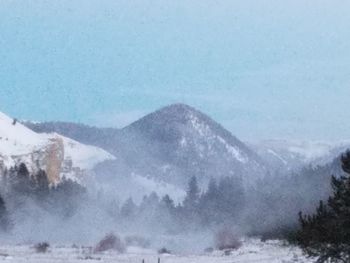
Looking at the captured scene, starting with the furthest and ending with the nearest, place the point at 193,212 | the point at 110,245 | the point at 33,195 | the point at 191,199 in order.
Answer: the point at 191,199
the point at 193,212
the point at 33,195
the point at 110,245

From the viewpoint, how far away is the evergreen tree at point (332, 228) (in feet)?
91.2

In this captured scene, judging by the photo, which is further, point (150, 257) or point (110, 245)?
point (110, 245)

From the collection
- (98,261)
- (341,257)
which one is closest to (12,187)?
(98,261)

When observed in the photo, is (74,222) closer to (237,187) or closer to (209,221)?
(209,221)

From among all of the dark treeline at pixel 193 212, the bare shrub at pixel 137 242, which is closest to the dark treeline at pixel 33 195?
the dark treeline at pixel 193 212

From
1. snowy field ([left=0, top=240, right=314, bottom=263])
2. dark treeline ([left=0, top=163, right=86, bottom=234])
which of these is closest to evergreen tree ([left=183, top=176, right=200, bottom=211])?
dark treeline ([left=0, top=163, right=86, bottom=234])

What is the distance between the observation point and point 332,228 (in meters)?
27.7

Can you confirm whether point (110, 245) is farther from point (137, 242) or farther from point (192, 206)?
point (192, 206)

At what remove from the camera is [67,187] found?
158875 mm

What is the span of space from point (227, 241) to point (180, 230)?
56224 mm

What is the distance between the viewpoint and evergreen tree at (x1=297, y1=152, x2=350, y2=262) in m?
27.8

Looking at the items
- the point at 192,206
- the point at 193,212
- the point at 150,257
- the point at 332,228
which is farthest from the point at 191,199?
the point at 332,228

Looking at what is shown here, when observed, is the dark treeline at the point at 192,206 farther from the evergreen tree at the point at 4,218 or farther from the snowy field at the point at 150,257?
the snowy field at the point at 150,257


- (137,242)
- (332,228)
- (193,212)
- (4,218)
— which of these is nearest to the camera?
(332,228)
